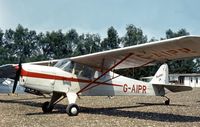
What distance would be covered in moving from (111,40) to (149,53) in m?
99.3

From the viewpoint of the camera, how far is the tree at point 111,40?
364ft

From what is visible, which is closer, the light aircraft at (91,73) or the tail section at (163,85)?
the light aircraft at (91,73)

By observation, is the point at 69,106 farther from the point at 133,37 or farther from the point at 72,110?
the point at 133,37

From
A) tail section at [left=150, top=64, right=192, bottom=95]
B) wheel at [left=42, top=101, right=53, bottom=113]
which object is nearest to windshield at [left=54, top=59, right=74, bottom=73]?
wheel at [left=42, top=101, right=53, bottom=113]

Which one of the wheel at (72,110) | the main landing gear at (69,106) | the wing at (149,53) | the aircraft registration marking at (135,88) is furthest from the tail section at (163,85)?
the wheel at (72,110)

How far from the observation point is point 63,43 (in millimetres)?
118000

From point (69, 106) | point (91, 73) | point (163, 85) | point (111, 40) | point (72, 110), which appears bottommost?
point (72, 110)

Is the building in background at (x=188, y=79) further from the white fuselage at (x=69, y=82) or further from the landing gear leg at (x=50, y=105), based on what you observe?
the landing gear leg at (x=50, y=105)

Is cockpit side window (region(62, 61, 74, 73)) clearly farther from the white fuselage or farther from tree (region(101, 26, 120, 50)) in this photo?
tree (region(101, 26, 120, 50))

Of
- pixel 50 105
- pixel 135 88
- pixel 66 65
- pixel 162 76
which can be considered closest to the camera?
pixel 66 65

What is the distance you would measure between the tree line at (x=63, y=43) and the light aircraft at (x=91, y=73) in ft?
283

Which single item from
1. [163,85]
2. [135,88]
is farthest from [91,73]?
[163,85]

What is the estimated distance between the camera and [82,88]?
45.8 ft

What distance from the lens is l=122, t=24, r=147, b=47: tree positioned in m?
105
